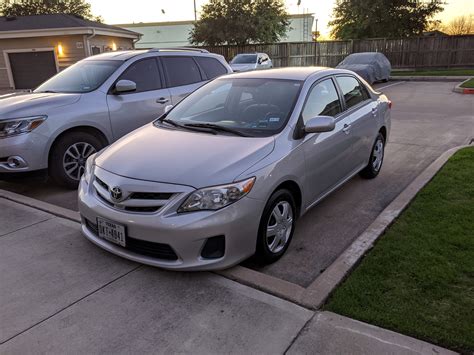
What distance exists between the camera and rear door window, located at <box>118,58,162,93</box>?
619 centimetres

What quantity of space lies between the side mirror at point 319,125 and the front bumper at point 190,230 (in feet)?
3.23

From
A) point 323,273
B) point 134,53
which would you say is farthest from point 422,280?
point 134,53

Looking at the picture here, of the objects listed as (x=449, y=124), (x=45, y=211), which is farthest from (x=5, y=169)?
(x=449, y=124)

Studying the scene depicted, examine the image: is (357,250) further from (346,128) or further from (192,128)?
(192,128)

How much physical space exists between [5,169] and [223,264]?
348 cm

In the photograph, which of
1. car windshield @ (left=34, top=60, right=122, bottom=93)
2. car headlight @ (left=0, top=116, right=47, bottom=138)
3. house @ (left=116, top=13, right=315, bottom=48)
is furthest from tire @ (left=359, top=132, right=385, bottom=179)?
house @ (left=116, top=13, right=315, bottom=48)

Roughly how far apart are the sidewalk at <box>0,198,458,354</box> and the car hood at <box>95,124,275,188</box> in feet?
2.77

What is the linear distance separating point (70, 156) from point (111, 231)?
2.62 metres

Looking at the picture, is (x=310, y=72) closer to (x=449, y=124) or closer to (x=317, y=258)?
(x=317, y=258)

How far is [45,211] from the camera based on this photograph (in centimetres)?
480

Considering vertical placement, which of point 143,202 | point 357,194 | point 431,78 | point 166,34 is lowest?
Answer: point 357,194

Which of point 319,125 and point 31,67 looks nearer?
point 319,125

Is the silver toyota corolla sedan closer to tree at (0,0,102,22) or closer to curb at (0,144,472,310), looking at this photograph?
curb at (0,144,472,310)

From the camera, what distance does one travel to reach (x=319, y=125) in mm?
3789
